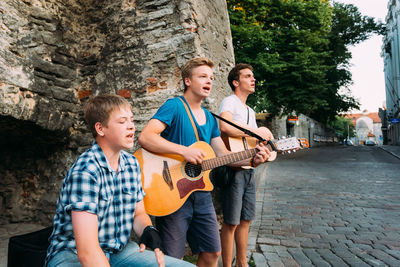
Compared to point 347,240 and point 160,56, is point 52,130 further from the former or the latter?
point 347,240

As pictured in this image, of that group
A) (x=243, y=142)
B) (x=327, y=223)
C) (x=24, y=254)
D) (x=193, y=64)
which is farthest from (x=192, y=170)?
(x=327, y=223)

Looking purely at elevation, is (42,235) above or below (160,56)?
below

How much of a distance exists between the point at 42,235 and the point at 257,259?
2402 millimetres

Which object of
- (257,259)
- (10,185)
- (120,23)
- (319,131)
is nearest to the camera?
(257,259)

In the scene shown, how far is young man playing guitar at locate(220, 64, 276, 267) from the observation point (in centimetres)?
283

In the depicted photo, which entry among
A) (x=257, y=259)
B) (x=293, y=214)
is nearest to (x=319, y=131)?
(x=293, y=214)

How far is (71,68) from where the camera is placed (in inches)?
164

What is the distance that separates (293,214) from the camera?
5.31m

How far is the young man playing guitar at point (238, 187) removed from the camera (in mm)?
2828

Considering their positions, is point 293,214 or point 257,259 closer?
point 257,259

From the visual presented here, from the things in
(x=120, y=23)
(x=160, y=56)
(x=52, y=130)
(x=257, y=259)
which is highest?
(x=120, y=23)

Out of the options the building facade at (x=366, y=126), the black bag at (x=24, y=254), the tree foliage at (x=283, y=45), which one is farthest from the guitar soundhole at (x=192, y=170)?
the building facade at (x=366, y=126)

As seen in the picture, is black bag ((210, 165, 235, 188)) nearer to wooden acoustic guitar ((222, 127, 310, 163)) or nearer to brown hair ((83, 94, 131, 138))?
wooden acoustic guitar ((222, 127, 310, 163))

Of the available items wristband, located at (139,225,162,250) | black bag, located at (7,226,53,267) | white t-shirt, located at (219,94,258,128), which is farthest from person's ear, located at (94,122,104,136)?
white t-shirt, located at (219,94,258,128)
